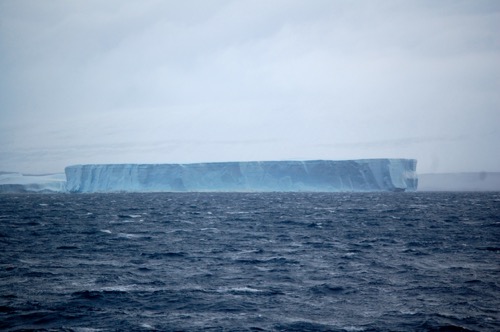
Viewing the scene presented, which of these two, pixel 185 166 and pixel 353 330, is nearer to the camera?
pixel 353 330

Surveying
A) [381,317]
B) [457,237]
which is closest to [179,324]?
[381,317]

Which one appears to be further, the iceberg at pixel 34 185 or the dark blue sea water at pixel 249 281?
the iceberg at pixel 34 185

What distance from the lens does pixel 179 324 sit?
9.35 meters

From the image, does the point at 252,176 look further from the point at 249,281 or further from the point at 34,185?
the point at 249,281

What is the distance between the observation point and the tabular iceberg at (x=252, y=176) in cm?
7775

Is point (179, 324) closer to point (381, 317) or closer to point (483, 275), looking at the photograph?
point (381, 317)

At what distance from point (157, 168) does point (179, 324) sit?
72.8 m

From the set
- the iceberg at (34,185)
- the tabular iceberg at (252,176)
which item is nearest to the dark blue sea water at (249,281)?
the tabular iceberg at (252,176)

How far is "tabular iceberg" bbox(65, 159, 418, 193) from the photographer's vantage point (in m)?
77.8

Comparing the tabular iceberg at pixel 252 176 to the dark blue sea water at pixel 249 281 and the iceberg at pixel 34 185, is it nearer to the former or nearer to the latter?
the iceberg at pixel 34 185

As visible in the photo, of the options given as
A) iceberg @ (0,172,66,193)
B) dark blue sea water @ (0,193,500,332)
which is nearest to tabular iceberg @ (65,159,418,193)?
iceberg @ (0,172,66,193)

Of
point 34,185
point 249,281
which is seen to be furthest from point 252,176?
point 249,281

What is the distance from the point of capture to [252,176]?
263 ft

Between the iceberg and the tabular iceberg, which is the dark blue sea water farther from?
the iceberg
